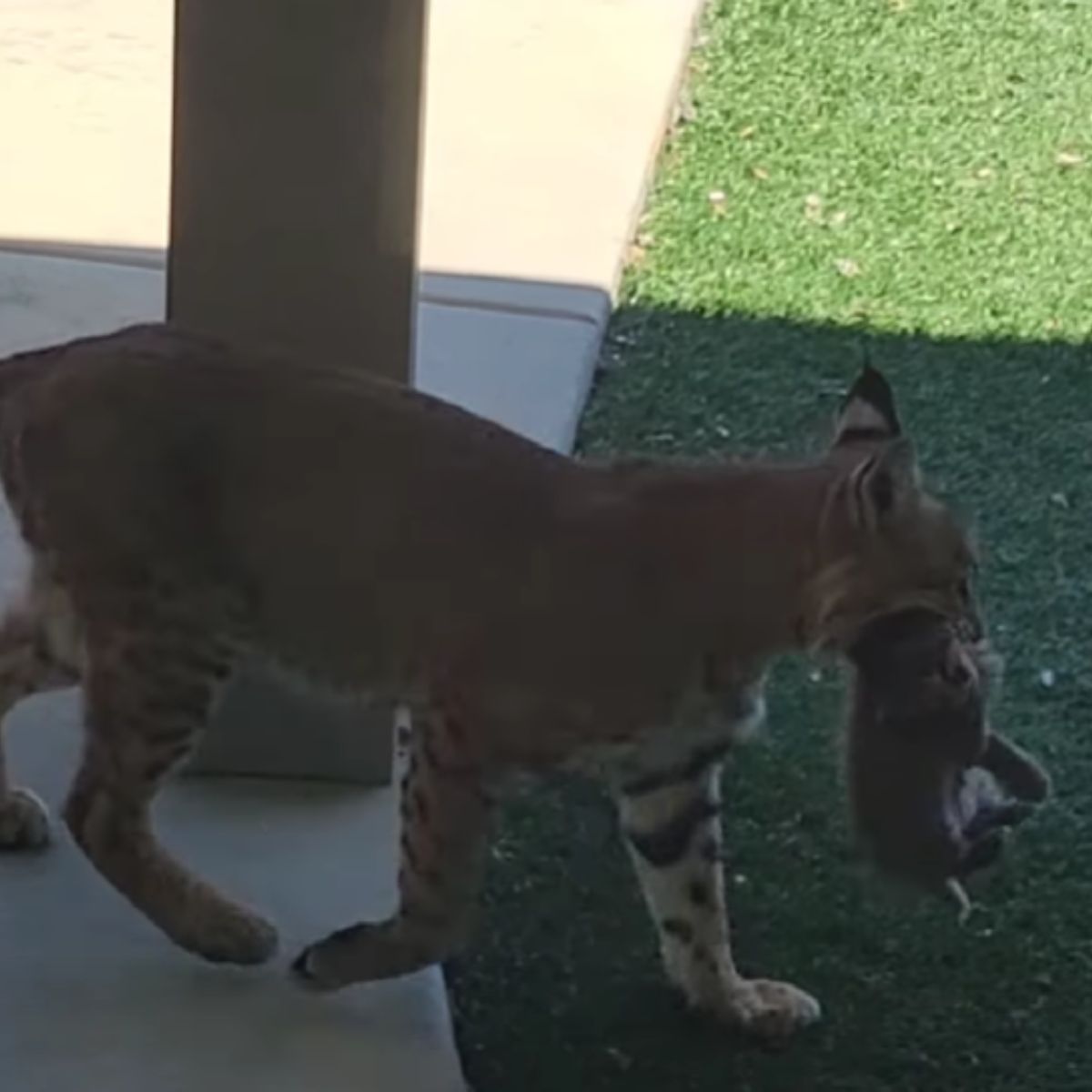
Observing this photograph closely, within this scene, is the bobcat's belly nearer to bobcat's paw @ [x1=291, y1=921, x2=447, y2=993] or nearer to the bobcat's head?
the bobcat's head

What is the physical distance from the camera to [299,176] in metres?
4.06

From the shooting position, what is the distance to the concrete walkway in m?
3.76

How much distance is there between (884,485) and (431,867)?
71cm

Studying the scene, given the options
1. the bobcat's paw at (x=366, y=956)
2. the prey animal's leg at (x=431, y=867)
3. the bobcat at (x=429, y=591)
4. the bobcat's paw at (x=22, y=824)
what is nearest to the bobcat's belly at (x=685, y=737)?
the bobcat at (x=429, y=591)

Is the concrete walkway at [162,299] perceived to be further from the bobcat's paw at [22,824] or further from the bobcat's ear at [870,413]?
the bobcat's ear at [870,413]

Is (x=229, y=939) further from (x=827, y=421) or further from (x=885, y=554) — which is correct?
(x=827, y=421)

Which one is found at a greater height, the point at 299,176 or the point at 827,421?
the point at 299,176

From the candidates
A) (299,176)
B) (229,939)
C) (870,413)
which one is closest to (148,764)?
(229,939)

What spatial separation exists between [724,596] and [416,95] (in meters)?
0.88

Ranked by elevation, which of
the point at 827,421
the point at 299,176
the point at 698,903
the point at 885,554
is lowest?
the point at 698,903

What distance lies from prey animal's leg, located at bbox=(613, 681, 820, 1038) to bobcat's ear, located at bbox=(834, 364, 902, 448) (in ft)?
1.53

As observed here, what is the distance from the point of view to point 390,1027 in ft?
12.4

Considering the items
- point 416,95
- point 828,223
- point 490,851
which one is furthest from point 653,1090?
point 828,223

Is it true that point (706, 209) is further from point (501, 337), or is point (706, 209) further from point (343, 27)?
point (343, 27)
